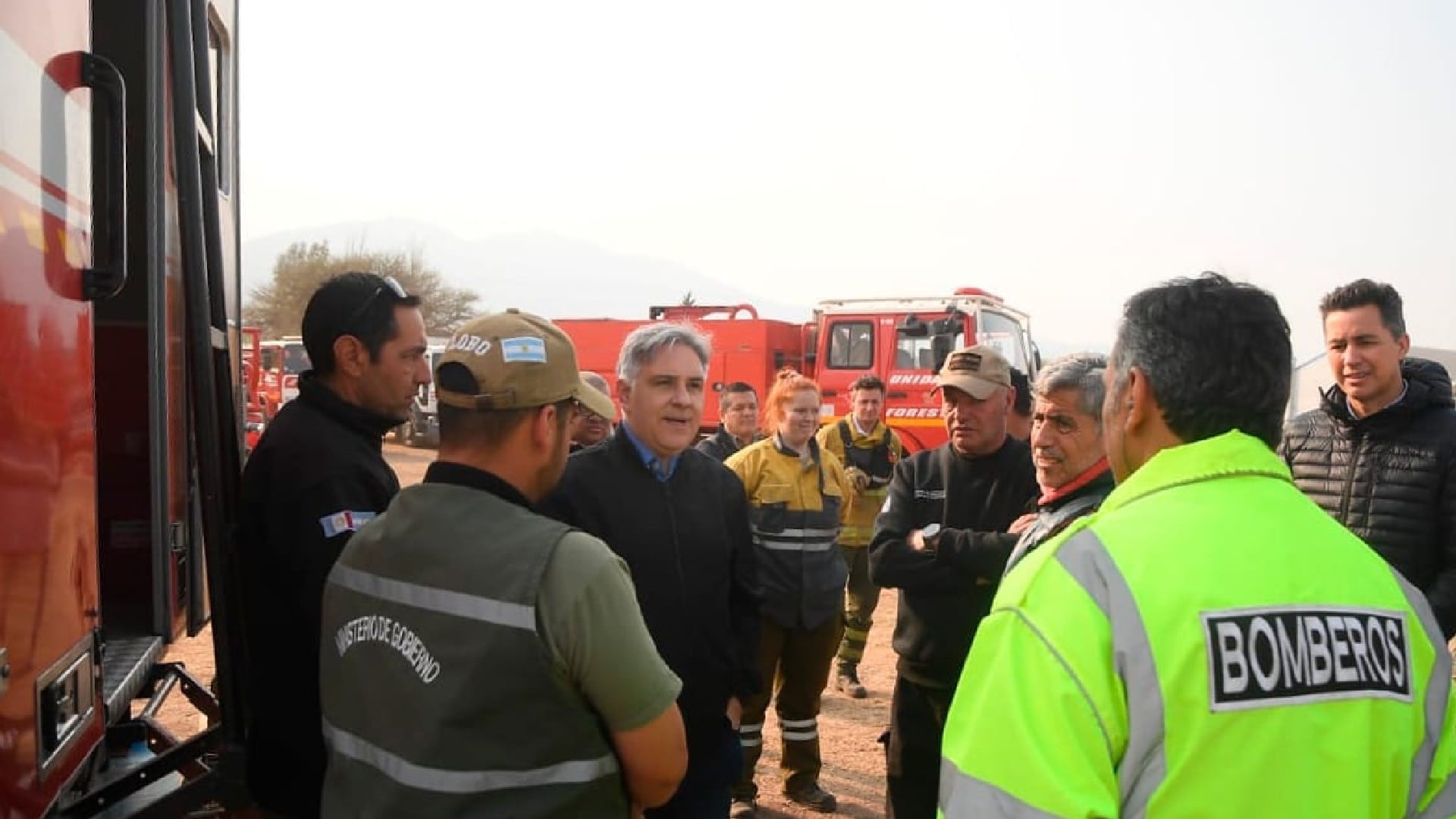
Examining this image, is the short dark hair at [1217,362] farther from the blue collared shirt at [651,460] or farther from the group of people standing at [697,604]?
the blue collared shirt at [651,460]

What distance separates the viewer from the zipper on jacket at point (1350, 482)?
395cm

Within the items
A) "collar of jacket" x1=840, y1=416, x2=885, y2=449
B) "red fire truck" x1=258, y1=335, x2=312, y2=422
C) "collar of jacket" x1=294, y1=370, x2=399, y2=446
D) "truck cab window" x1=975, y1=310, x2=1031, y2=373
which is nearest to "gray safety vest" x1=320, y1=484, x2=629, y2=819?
"collar of jacket" x1=294, y1=370, x2=399, y2=446

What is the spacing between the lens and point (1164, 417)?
5.08 ft

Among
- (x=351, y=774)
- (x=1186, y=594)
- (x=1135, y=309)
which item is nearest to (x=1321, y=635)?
(x=1186, y=594)

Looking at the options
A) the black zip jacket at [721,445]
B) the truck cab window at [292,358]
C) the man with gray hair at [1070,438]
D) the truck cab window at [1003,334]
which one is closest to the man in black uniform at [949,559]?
the man with gray hair at [1070,438]

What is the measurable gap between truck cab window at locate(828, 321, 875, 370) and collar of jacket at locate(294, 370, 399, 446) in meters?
12.3

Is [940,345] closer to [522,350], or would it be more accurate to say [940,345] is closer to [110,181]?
[110,181]

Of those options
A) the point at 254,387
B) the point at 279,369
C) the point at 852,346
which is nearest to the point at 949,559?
the point at 852,346

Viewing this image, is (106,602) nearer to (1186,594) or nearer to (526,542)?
(526,542)

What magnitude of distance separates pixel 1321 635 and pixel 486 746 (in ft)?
3.87

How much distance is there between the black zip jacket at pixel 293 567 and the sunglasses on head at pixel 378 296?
313 millimetres

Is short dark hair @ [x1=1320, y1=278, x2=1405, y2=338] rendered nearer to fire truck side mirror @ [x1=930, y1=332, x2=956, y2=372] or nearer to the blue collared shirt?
the blue collared shirt

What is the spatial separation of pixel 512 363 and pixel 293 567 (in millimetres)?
1007

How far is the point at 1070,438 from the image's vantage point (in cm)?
313
